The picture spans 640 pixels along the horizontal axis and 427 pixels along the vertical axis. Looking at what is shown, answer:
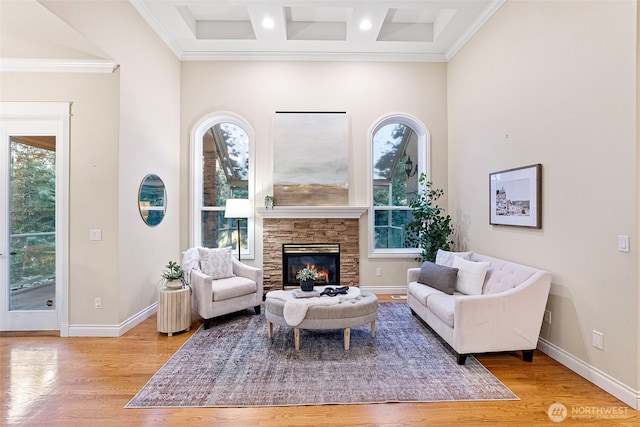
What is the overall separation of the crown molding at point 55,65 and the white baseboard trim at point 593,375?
210 inches

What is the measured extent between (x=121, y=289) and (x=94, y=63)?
2502mm

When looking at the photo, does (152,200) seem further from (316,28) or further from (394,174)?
(394,174)

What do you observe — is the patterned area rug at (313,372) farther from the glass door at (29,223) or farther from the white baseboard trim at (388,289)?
the glass door at (29,223)

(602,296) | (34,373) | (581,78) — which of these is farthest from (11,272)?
(581,78)

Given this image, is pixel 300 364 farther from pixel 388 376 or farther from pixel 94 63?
pixel 94 63

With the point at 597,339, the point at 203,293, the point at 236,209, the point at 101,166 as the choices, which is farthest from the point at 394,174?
the point at 101,166

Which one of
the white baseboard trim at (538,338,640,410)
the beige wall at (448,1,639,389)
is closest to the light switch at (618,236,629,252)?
the beige wall at (448,1,639,389)

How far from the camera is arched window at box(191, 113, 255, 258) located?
5.08 meters

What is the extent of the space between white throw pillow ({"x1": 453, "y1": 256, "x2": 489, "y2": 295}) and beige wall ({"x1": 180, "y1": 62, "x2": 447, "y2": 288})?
158cm

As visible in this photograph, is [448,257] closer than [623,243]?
No

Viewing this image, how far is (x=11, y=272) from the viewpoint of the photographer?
132 inches

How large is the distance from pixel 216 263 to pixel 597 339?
395 centimetres

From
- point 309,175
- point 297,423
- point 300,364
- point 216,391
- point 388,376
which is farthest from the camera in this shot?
point 309,175

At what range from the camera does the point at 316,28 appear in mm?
4598
